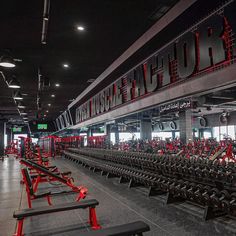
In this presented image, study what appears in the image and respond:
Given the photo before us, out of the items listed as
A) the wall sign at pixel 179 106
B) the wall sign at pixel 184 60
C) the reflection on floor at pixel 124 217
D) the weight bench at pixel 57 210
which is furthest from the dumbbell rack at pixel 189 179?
the wall sign at pixel 179 106

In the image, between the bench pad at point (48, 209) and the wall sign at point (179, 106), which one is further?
the wall sign at point (179, 106)

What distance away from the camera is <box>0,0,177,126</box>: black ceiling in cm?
322

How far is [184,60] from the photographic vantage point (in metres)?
3.66

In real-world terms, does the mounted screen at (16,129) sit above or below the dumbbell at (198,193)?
above

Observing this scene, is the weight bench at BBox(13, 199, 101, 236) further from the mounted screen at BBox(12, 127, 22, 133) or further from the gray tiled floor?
the mounted screen at BBox(12, 127, 22, 133)

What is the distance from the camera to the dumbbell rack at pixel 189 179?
2534 mm

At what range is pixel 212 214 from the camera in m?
2.67

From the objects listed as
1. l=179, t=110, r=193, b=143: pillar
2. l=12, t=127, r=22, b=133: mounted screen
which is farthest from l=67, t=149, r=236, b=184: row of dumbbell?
l=12, t=127, r=22, b=133: mounted screen

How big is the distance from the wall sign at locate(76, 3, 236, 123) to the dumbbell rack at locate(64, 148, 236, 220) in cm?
141

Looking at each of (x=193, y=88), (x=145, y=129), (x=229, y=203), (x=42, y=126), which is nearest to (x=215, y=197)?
(x=229, y=203)

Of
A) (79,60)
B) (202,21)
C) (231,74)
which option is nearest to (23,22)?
(79,60)

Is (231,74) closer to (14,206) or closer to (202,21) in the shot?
(202,21)

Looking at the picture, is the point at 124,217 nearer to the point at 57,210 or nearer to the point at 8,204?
the point at 57,210

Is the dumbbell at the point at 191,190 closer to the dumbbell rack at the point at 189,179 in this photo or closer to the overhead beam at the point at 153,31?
the dumbbell rack at the point at 189,179
